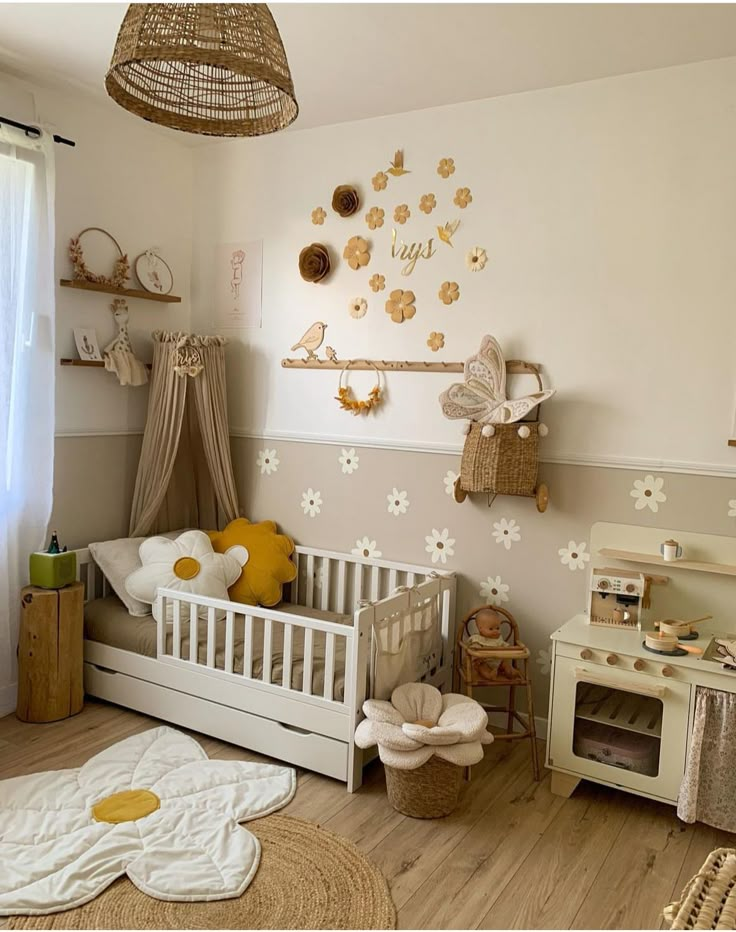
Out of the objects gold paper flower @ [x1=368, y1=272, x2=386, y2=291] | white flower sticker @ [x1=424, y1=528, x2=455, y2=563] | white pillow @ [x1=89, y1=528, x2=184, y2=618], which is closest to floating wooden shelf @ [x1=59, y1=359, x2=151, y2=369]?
white pillow @ [x1=89, y1=528, x2=184, y2=618]

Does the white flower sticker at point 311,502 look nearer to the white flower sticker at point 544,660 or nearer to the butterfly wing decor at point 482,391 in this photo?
the butterfly wing decor at point 482,391

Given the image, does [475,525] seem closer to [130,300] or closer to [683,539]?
[683,539]

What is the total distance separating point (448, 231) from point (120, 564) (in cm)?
198

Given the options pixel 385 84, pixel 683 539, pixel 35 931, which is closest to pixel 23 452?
pixel 35 931

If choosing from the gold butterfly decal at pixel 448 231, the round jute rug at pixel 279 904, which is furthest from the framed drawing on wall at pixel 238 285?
the round jute rug at pixel 279 904

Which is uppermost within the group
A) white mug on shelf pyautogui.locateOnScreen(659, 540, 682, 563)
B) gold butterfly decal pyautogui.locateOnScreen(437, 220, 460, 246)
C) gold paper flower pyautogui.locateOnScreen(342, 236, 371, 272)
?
gold butterfly decal pyautogui.locateOnScreen(437, 220, 460, 246)

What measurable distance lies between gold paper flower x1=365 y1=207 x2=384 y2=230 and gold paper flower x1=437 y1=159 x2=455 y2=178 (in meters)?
0.31

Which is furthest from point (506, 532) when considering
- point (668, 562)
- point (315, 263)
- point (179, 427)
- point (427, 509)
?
point (179, 427)

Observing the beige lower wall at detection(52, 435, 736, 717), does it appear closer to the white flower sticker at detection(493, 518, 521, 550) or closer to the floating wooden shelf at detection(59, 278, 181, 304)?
the white flower sticker at detection(493, 518, 521, 550)

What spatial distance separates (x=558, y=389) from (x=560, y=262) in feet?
1.58

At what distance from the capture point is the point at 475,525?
10.5ft

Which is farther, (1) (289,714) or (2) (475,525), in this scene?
(2) (475,525)

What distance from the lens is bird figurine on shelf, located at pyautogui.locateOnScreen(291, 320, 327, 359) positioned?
356cm

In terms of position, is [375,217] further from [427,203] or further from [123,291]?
[123,291]
